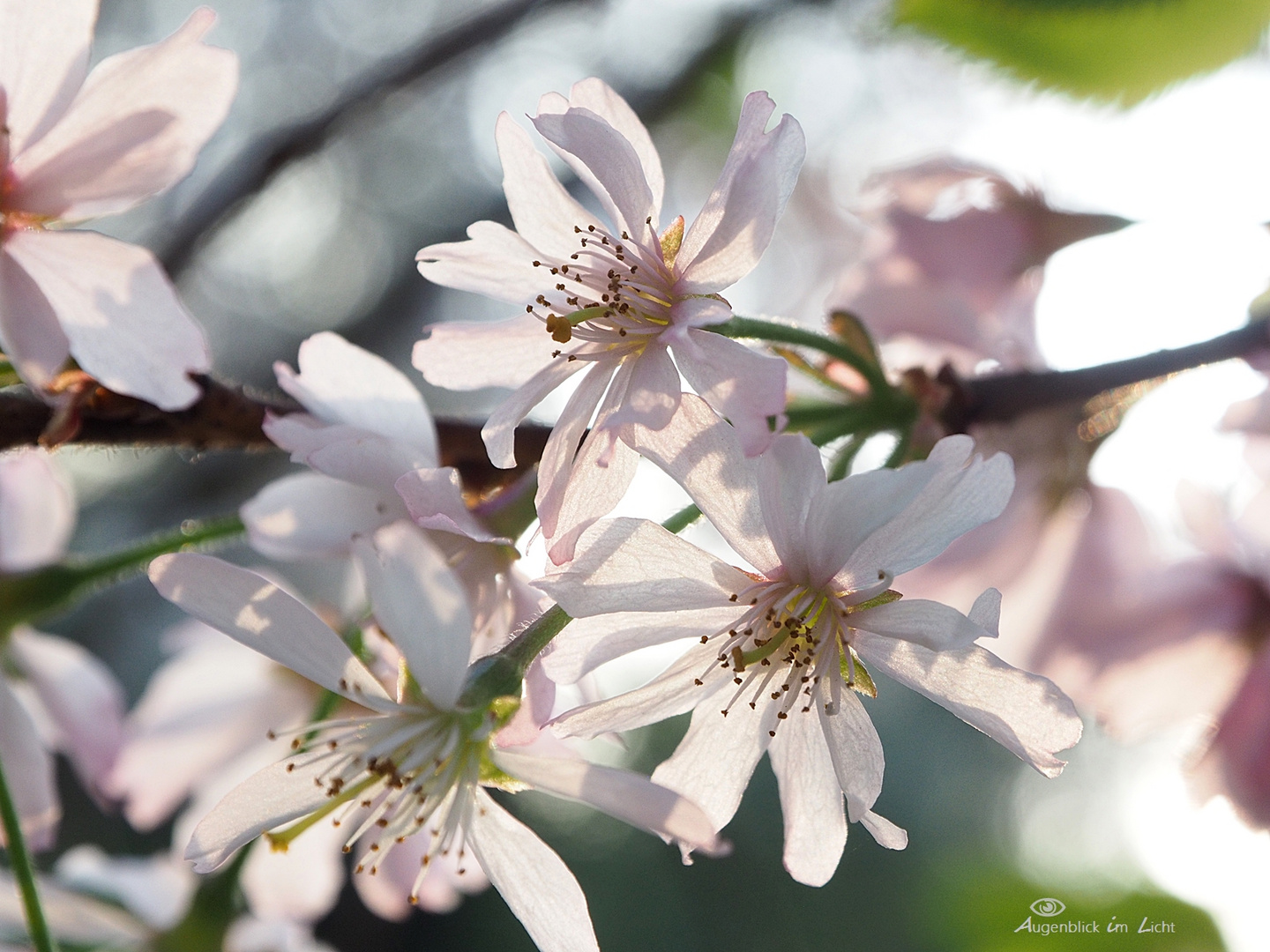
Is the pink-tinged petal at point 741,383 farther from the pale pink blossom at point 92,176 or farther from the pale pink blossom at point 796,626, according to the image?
the pale pink blossom at point 92,176

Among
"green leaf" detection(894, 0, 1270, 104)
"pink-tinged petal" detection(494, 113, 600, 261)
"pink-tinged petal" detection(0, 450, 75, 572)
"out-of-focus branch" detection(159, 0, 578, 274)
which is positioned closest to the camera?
"pink-tinged petal" detection(494, 113, 600, 261)

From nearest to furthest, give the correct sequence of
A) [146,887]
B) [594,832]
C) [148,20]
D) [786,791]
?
[786,791]
[146,887]
[148,20]
[594,832]

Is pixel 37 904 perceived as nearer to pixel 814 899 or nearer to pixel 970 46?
pixel 970 46

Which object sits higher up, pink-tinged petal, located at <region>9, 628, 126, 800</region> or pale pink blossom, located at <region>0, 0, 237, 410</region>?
pale pink blossom, located at <region>0, 0, 237, 410</region>

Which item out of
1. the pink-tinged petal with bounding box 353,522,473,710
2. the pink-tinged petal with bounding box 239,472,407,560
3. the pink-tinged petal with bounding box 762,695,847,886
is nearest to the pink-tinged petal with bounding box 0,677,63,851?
the pink-tinged petal with bounding box 239,472,407,560

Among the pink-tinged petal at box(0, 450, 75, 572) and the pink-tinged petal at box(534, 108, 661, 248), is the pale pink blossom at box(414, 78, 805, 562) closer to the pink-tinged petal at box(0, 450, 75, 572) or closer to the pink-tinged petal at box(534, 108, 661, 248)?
the pink-tinged petal at box(534, 108, 661, 248)

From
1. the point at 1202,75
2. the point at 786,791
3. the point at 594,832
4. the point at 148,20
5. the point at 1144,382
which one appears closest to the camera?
the point at 786,791

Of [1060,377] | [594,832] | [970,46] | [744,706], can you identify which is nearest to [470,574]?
[744,706]

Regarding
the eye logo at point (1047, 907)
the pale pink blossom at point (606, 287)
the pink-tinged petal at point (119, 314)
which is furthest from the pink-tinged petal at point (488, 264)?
the eye logo at point (1047, 907)
